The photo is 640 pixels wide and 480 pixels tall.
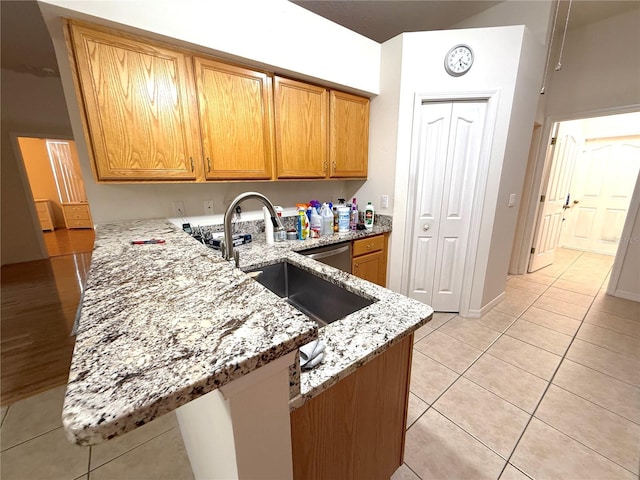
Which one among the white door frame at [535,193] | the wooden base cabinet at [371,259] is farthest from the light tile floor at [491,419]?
the white door frame at [535,193]

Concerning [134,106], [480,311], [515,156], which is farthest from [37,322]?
[515,156]

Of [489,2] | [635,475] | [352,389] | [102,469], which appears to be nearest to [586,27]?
[489,2]

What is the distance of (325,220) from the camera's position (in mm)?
2279

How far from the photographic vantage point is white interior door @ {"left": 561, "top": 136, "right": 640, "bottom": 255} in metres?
3.94

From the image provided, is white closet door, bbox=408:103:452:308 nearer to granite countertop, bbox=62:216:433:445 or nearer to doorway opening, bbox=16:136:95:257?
granite countertop, bbox=62:216:433:445

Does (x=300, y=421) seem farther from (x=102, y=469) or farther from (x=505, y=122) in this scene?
(x=505, y=122)

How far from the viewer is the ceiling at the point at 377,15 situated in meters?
2.32

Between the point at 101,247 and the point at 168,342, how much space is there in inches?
37.6

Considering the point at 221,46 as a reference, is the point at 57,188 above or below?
below

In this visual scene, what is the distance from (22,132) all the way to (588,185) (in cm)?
889

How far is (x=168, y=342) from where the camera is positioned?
0.44m

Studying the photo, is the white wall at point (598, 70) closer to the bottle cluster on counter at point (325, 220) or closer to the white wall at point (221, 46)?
the white wall at point (221, 46)

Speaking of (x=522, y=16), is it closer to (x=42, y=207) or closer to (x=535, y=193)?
(x=535, y=193)

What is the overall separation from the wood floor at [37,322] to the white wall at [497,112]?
293 centimetres
